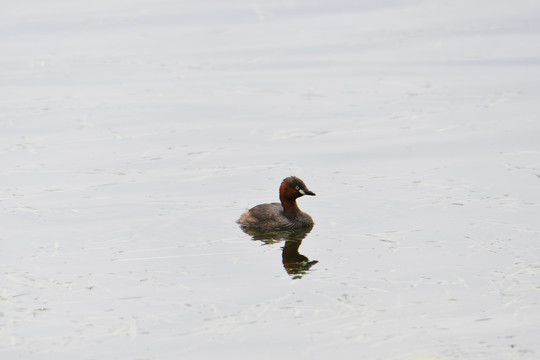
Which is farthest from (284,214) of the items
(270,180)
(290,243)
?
(270,180)

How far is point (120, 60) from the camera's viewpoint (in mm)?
21031

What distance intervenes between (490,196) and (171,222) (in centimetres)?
390

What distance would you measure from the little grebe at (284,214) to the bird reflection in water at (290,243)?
0.24ft

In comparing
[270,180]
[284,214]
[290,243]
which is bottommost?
[290,243]

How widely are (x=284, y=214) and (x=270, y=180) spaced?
61.5 inches

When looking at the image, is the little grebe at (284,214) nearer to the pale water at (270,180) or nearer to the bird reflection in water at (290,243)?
the bird reflection in water at (290,243)

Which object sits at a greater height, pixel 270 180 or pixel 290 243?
pixel 270 180

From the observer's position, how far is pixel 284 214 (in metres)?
11.7

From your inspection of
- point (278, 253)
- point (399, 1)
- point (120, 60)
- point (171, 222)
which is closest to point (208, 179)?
point (171, 222)

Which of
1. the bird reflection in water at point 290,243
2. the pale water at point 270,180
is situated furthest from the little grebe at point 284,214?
the pale water at point 270,180

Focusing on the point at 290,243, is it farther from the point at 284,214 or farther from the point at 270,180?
the point at 270,180

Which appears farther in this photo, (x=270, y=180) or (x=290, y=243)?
(x=270, y=180)

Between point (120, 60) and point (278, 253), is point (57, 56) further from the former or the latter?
point (278, 253)

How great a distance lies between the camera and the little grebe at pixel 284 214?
11.4 metres
